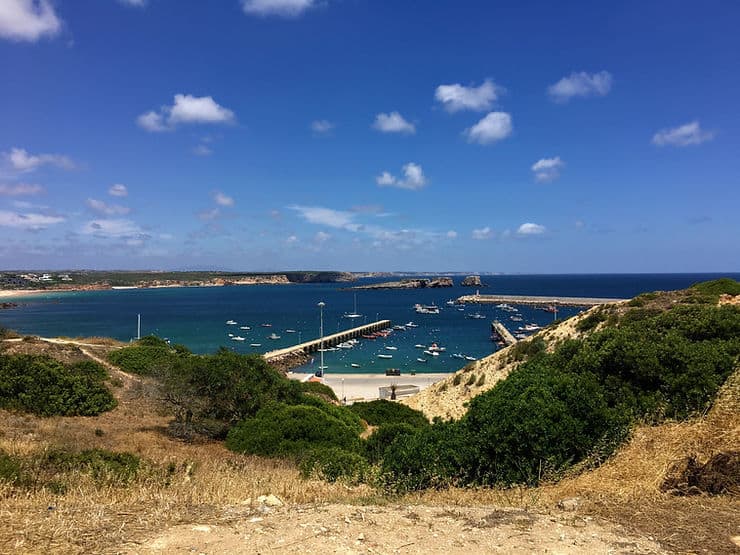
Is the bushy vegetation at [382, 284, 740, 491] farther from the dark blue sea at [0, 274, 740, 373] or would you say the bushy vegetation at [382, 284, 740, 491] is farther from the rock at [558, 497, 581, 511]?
the dark blue sea at [0, 274, 740, 373]

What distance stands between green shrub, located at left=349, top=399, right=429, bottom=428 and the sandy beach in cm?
1397

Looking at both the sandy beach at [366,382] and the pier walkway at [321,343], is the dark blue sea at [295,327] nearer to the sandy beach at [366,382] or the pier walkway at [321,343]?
the pier walkway at [321,343]

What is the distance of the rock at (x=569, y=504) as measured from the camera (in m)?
5.53

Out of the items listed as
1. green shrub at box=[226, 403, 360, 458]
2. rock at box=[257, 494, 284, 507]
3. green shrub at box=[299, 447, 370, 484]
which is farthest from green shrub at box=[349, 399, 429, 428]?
rock at box=[257, 494, 284, 507]

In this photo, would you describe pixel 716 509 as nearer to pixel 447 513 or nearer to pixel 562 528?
pixel 562 528

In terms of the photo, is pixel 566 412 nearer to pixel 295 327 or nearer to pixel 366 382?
pixel 366 382

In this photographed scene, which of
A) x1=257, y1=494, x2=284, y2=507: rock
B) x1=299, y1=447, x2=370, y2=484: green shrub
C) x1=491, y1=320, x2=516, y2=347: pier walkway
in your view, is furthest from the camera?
x1=491, y1=320, x2=516, y2=347: pier walkway

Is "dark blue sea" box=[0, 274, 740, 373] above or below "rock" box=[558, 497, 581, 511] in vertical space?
below

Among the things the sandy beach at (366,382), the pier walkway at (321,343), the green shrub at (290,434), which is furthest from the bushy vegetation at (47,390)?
the pier walkway at (321,343)

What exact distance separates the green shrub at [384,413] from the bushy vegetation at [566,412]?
43.6 feet

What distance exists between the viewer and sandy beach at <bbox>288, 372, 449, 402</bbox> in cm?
4162

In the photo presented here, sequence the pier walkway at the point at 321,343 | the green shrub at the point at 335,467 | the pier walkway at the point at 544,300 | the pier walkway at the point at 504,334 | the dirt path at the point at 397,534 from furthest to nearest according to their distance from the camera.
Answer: the pier walkway at the point at 544,300, the pier walkway at the point at 504,334, the pier walkway at the point at 321,343, the green shrub at the point at 335,467, the dirt path at the point at 397,534

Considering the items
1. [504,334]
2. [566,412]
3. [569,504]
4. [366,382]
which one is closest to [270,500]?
[569,504]

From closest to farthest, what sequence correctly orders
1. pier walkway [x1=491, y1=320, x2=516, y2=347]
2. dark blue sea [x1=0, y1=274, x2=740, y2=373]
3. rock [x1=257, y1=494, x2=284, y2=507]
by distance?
rock [x1=257, y1=494, x2=284, y2=507], dark blue sea [x1=0, y1=274, x2=740, y2=373], pier walkway [x1=491, y1=320, x2=516, y2=347]
